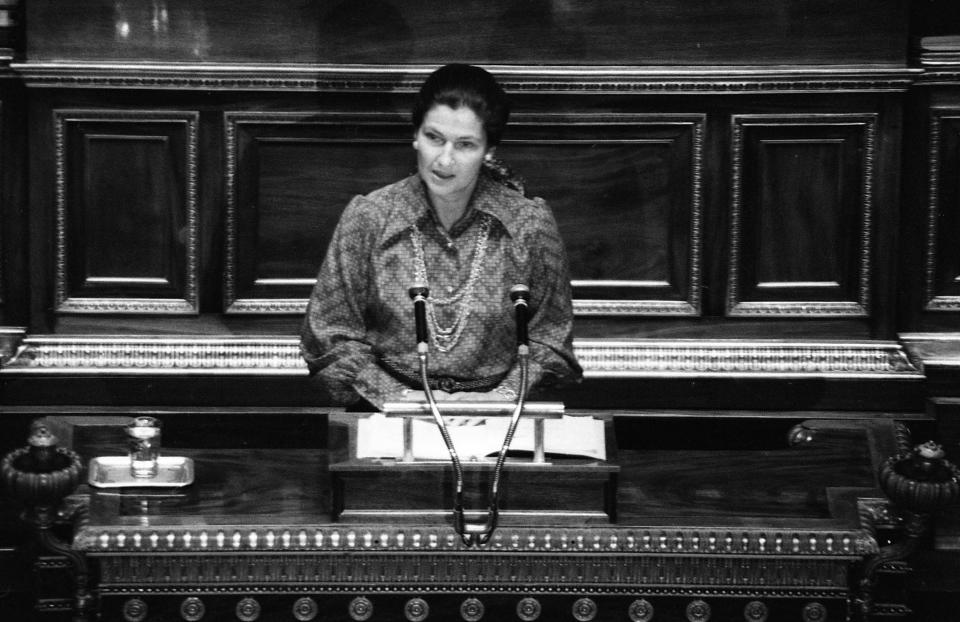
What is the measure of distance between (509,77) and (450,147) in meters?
1.22

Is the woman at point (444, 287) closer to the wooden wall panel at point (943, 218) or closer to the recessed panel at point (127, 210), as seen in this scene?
the recessed panel at point (127, 210)

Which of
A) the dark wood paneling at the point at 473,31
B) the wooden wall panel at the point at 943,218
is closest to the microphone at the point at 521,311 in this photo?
the dark wood paneling at the point at 473,31

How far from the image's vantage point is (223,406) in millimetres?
4898

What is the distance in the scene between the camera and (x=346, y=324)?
384 centimetres

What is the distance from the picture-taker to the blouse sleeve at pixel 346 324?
3752 millimetres

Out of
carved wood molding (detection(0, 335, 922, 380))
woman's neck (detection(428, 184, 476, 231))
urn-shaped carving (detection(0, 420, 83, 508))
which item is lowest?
urn-shaped carving (detection(0, 420, 83, 508))

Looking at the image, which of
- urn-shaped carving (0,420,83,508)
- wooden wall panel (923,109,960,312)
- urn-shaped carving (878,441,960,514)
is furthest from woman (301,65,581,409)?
wooden wall panel (923,109,960,312)

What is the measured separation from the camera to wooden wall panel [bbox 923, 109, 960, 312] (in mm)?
4977

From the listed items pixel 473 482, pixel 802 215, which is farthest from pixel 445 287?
pixel 802 215

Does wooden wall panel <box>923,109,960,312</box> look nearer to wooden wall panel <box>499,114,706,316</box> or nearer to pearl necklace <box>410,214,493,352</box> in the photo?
wooden wall panel <box>499,114,706,316</box>

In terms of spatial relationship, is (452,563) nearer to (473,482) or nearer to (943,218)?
(473,482)

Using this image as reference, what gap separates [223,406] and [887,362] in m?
2.04

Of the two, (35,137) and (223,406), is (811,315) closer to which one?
(223,406)

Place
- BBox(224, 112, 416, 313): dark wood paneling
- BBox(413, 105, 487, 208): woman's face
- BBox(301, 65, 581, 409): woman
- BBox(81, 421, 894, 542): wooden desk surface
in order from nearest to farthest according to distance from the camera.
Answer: BBox(81, 421, 894, 542): wooden desk surface, BBox(413, 105, 487, 208): woman's face, BBox(301, 65, 581, 409): woman, BBox(224, 112, 416, 313): dark wood paneling
